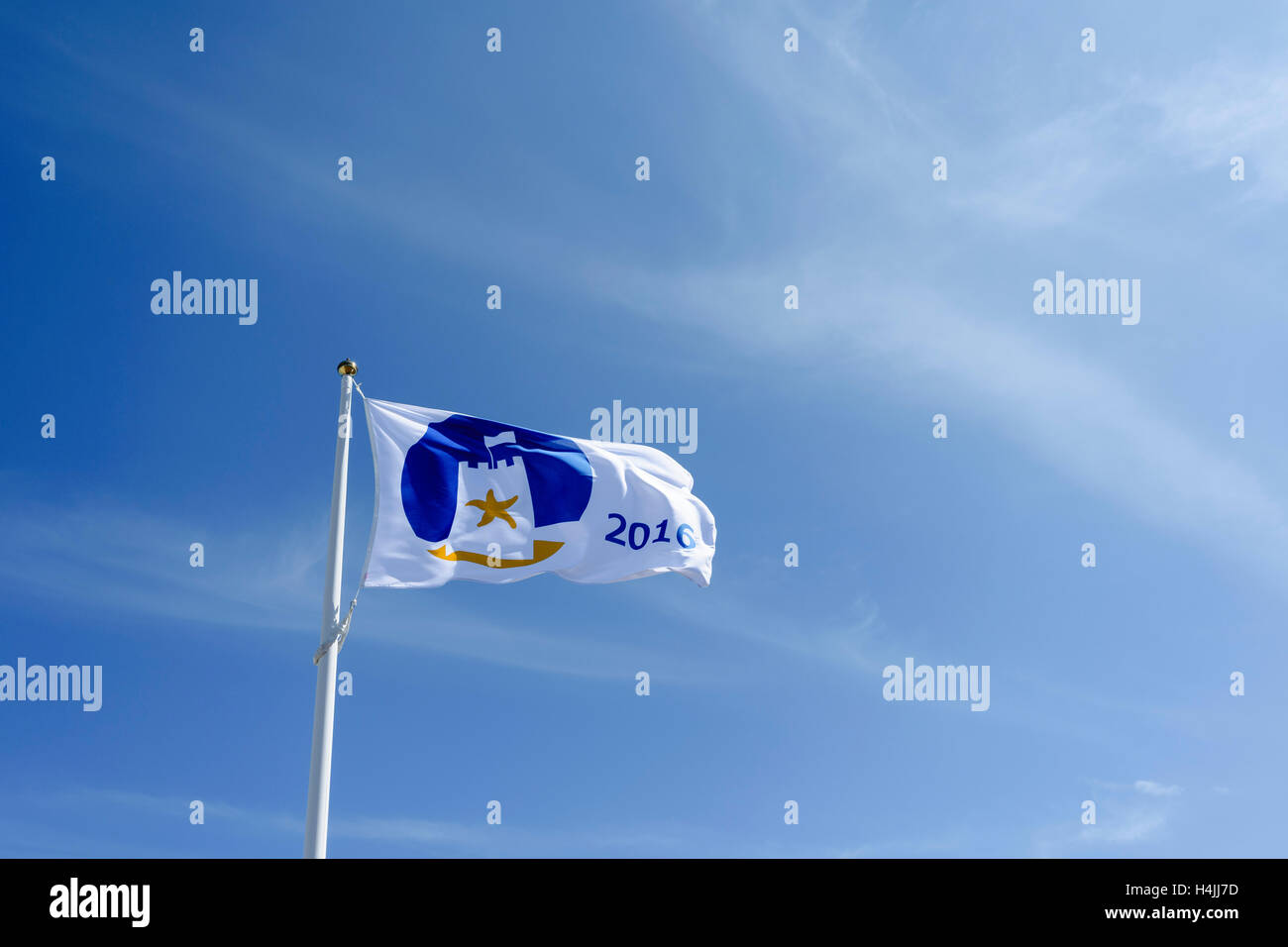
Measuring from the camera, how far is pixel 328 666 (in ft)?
57.1

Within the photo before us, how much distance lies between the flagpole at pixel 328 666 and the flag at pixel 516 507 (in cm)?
58

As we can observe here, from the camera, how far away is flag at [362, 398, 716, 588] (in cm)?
1900

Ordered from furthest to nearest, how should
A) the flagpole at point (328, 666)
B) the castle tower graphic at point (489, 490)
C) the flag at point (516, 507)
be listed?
the castle tower graphic at point (489, 490) → the flag at point (516, 507) → the flagpole at point (328, 666)

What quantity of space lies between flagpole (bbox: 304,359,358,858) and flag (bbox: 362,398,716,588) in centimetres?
58

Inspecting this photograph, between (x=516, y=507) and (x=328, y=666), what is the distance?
4851 mm

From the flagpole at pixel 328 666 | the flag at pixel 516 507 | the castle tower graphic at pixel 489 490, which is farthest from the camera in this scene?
the castle tower graphic at pixel 489 490

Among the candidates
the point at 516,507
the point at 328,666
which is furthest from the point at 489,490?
the point at 328,666

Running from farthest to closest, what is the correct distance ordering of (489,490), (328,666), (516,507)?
(516,507) < (489,490) < (328,666)

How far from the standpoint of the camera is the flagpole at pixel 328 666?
649 inches

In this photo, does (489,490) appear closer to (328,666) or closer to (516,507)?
(516,507)
